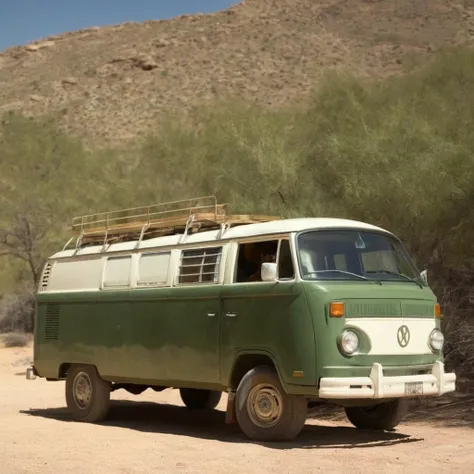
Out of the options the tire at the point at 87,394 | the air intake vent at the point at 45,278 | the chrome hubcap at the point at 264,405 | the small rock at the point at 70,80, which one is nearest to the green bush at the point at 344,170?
the chrome hubcap at the point at 264,405

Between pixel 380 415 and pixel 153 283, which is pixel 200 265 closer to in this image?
pixel 153 283

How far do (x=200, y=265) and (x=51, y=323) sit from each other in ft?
10.8

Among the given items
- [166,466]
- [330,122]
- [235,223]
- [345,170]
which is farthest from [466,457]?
[330,122]

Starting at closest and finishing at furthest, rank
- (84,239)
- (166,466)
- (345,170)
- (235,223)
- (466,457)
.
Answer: (166,466)
(466,457)
(235,223)
(84,239)
(345,170)

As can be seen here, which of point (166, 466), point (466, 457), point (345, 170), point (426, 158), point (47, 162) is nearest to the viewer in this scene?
point (166, 466)

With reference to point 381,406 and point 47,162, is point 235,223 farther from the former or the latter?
point 47,162

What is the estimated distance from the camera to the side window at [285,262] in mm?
9844

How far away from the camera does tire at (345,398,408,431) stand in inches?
431

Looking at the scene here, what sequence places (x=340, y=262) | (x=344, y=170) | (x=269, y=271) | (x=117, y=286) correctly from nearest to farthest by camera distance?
1. (x=269, y=271)
2. (x=340, y=262)
3. (x=117, y=286)
4. (x=344, y=170)

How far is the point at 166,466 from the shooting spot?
857cm

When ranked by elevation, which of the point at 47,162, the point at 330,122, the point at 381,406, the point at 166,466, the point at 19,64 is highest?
the point at 19,64

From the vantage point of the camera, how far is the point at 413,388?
952 centimetres

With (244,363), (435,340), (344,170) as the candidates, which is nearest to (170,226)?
(244,363)

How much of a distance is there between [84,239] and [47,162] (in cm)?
2726
